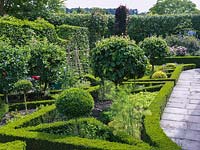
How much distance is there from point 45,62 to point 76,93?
3103 millimetres

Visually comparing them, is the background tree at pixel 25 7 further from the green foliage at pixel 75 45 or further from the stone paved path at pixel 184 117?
the stone paved path at pixel 184 117

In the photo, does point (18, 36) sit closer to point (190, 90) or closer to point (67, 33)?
point (67, 33)

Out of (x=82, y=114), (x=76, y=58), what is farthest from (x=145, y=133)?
(x=76, y=58)

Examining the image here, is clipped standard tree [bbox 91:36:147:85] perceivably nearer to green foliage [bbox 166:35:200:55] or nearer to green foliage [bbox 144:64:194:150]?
green foliage [bbox 144:64:194:150]

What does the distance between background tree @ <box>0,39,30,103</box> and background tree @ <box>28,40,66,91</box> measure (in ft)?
2.04

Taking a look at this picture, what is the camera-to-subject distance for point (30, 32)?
10070 mm

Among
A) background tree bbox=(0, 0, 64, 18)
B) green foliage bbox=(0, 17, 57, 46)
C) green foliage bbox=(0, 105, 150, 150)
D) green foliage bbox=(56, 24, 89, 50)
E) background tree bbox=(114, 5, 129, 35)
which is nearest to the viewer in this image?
green foliage bbox=(0, 105, 150, 150)

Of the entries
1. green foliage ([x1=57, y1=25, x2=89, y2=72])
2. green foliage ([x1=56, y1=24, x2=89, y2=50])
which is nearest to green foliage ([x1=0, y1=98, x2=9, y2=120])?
green foliage ([x1=57, y1=25, x2=89, y2=72])

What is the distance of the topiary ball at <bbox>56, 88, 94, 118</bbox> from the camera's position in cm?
546

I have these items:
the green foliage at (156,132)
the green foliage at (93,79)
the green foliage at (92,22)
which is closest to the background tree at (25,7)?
the green foliage at (92,22)

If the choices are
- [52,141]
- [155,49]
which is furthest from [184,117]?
[155,49]

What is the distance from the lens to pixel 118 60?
22.6ft

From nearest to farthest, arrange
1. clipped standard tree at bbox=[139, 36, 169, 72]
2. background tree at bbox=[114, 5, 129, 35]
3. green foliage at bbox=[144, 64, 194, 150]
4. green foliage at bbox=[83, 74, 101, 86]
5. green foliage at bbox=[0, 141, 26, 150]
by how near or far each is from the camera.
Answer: green foliage at bbox=[0, 141, 26, 150] → green foliage at bbox=[144, 64, 194, 150] → green foliage at bbox=[83, 74, 101, 86] → clipped standard tree at bbox=[139, 36, 169, 72] → background tree at bbox=[114, 5, 129, 35]

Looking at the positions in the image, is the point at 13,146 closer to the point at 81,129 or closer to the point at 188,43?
the point at 81,129
